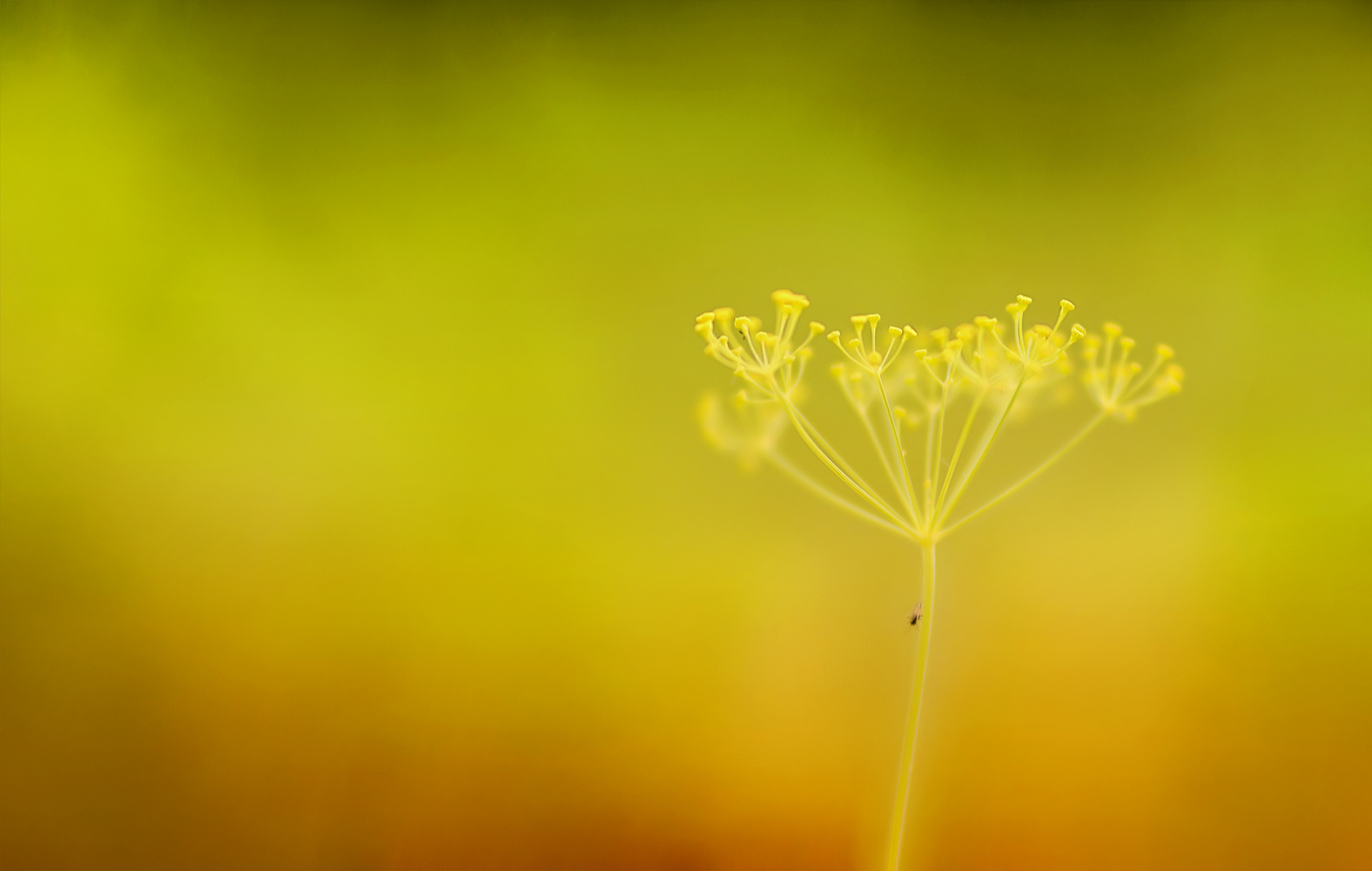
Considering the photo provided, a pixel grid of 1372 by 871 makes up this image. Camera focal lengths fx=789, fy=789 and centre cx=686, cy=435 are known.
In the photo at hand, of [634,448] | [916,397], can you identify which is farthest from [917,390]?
[634,448]

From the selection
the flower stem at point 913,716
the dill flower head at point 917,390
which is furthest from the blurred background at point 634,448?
the flower stem at point 913,716

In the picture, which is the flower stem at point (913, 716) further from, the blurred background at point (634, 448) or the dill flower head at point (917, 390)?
the blurred background at point (634, 448)

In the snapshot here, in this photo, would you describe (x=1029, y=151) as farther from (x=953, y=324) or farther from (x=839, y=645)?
(x=839, y=645)

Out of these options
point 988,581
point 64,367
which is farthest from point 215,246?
point 988,581

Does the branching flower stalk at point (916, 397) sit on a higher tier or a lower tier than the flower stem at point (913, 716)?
higher

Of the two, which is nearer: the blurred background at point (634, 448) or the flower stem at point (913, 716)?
the flower stem at point (913, 716)

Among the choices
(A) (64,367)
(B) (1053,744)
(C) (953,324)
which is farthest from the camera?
(C) (953,324)

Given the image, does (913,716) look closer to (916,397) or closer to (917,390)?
(917,390)
